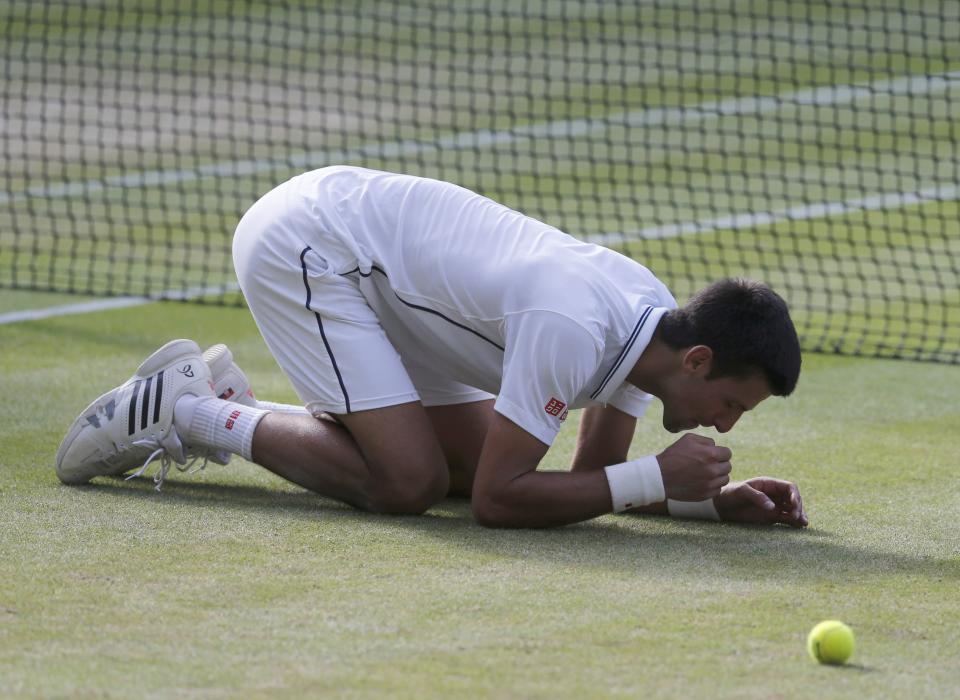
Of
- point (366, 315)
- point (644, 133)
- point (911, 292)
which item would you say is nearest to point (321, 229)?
point (366, 315)

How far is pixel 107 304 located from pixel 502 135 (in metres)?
6.16

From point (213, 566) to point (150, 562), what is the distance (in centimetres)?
15

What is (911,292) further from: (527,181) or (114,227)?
(114,227)

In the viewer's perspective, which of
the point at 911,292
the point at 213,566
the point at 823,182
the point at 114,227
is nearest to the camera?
the point at 213,566

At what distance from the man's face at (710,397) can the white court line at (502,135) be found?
609 centimetres

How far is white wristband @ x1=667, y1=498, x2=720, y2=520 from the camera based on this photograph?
434 centimetres

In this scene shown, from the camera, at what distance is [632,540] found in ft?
13.6

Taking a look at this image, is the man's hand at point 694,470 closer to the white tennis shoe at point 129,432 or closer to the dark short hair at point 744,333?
the dark short hair at point 744,333

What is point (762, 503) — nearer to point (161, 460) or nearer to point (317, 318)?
point (317, 318)

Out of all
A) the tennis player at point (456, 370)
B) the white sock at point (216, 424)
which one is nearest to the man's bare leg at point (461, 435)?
the tennis player at point (456, 370)

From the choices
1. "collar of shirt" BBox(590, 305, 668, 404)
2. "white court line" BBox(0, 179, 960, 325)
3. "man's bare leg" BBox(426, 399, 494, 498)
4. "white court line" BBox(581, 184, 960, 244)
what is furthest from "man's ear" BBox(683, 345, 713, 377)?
"white court line" BBox(581, 184, 960, 244)

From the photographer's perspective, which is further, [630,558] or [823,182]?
[823,182]

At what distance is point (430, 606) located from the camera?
3.49 meters

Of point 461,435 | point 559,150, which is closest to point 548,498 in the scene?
point 461,435
